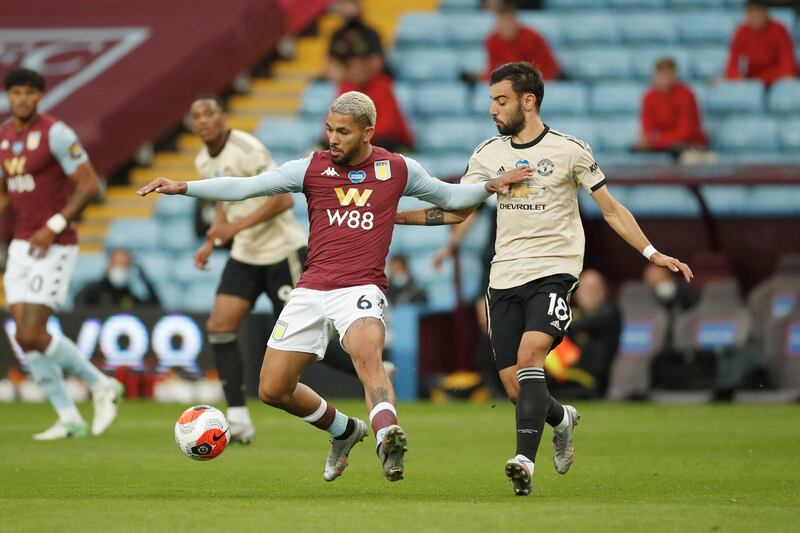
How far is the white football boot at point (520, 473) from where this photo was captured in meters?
7.60

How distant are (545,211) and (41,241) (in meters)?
4.61

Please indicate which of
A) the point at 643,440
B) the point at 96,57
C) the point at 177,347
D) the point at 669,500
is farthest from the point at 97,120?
the point at 669,500

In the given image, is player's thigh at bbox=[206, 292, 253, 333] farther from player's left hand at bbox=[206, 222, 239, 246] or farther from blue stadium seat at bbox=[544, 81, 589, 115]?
blue stadium seat at bbox=[544, 81, 589, 115]

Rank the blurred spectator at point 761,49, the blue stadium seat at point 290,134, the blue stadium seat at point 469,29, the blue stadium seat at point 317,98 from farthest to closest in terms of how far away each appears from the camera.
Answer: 1. the blue stadium seat at point 469,29
2. the blue stadium seat at point 317,98
3. the blue stadium seat at point 290,134
4. the blurred spectator at point 761,49

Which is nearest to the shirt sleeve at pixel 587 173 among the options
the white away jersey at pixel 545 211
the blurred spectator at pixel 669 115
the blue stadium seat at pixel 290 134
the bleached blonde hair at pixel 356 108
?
the white away jersey at pixel 545 211

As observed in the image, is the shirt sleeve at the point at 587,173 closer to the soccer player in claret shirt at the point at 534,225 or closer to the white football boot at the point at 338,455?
the soccer player in claret shirt at the point at 534,225

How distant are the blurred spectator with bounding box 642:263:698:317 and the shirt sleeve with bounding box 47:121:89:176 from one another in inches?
307

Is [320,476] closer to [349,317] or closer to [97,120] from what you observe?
[349,317]

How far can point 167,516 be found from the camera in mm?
6805

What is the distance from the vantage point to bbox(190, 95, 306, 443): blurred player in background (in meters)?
10.9

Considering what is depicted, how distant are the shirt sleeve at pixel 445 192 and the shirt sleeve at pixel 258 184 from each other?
1.98 feet

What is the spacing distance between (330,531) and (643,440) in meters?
5.89

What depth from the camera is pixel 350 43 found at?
2002 centimetres

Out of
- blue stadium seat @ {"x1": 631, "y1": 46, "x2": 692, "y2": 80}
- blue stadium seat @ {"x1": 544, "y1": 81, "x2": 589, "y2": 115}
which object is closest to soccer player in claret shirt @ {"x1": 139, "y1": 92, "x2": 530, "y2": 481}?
blue stadium seat @ {"x1": 544, "y1": 81, "x2": 589, "y2": 115}
